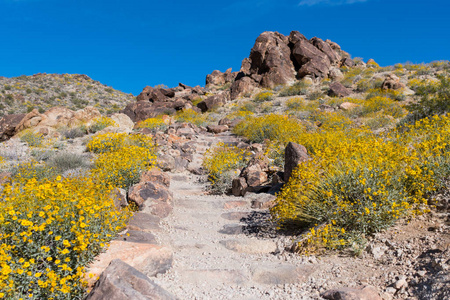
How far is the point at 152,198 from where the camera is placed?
21.8 ft

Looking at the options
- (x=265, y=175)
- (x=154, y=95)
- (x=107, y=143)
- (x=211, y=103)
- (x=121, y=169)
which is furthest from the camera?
(x=154, y=95)

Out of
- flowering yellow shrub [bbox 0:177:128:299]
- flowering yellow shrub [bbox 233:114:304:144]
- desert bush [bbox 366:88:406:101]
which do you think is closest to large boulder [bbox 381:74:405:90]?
desert bush [bbox 366:88:406:101]

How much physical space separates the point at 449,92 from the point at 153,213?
10.6 m

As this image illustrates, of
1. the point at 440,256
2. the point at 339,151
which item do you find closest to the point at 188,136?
the point at 339,151

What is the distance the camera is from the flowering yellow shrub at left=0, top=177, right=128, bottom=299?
2.85 metres

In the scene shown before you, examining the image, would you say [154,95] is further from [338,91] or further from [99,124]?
[338,91]

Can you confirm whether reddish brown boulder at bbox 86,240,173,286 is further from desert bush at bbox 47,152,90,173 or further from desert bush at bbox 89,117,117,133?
desert bush at bbox 89,117,117,133

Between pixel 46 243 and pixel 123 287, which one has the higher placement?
pixel 46 243

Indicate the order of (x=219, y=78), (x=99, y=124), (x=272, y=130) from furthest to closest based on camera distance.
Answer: (x=219, y=78), (x=99, y=124), (x=272, y=130)

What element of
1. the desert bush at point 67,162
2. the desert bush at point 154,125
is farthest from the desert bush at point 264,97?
the desert bush at point 67,162

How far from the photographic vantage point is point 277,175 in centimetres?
801

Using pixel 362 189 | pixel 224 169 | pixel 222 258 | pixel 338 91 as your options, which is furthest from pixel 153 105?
pixel 362 189

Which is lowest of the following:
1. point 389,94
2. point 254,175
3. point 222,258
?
point 222,258

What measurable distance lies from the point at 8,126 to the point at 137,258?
16358 millimetres
